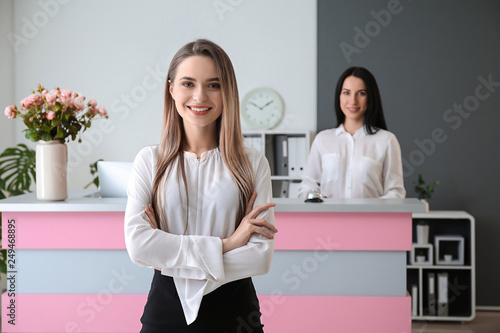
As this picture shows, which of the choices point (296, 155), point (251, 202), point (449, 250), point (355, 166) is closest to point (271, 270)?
point (355, 166)

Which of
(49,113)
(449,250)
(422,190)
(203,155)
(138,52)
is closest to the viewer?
(203,155)

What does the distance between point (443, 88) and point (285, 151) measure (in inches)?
60.6

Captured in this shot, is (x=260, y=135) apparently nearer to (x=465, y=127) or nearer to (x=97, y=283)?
(x=465, y=127)

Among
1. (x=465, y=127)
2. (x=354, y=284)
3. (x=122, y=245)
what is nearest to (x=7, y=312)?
(x=122, y=245)

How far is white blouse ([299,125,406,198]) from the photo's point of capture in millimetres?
3275

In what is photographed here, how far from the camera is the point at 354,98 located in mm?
3281

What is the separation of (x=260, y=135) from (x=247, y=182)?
351 cm

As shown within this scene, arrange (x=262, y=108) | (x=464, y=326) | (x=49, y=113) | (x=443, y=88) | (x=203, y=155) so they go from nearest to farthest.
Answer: (x=203, y=155) < (x=49, y=113) < (x=464, y=326) < (x=443, y=88) < (x=262, y=108)

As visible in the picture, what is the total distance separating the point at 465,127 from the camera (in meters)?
5.04

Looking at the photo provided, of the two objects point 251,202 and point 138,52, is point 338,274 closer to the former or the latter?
point 251,202

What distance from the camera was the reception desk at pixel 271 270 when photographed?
8.60 feet

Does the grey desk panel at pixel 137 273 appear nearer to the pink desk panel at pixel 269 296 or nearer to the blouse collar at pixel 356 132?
the pink desk panel at pixel 269 296

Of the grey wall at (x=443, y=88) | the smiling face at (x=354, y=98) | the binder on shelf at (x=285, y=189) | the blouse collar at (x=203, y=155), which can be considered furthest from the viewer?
the binder on shelf at (x=285, y=189)

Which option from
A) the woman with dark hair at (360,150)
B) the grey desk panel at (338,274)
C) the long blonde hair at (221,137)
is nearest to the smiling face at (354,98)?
the woman with dark hair at (360,150)
